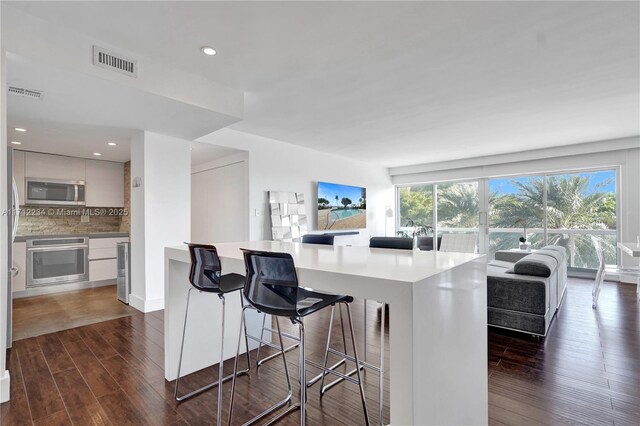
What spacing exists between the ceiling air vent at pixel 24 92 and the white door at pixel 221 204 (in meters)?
2.76

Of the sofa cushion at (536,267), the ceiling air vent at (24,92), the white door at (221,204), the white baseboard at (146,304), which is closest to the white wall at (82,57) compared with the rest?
the ceiling air vent at (24,92)

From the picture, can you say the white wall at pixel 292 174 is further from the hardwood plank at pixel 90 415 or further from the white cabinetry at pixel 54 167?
the hardwood plank at pixel 90 415

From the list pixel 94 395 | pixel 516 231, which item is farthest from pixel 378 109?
pixel 516 231

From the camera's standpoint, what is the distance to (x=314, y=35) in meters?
2.29

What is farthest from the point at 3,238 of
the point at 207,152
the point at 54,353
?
the point at 207,152

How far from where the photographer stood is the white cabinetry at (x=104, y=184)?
544cm

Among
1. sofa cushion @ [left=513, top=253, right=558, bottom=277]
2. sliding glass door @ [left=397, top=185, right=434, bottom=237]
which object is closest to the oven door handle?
sofa cushion @ [left=513, top=253, right=558, bottom=277]

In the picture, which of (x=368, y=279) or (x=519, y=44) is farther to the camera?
(x=519, y=44)

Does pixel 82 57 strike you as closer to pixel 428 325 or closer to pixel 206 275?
pixel 206 275

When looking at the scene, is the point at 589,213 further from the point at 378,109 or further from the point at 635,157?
the point at 378,109

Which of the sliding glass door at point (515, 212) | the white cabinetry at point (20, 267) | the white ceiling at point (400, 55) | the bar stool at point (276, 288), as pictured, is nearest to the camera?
the bar stool at point (276, 288)

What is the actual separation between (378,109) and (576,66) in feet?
6.28

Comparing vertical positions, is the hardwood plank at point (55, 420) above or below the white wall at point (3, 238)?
below

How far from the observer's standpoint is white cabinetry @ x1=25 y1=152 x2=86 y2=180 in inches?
192
